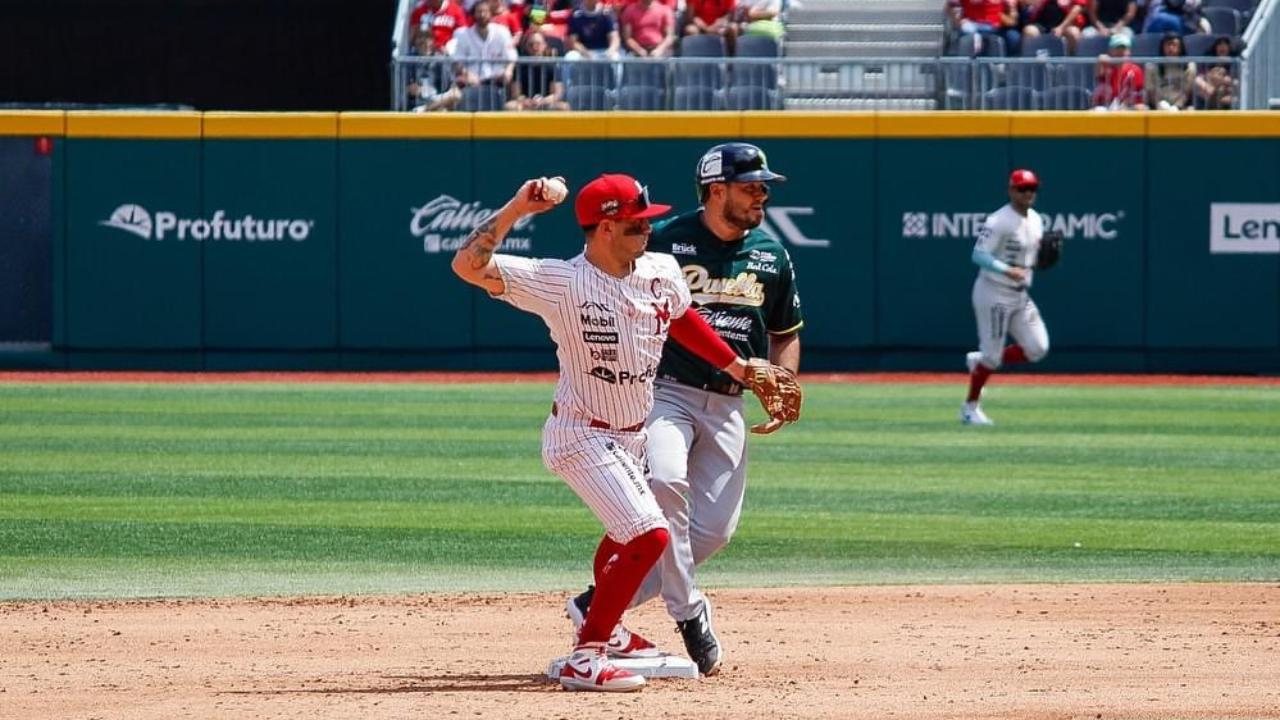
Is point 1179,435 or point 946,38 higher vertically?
point 946,38

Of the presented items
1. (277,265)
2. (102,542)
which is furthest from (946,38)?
(102,542)

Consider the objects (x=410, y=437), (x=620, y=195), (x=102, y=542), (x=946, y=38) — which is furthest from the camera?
(x=946, y=38)

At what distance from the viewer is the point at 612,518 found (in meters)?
6.72

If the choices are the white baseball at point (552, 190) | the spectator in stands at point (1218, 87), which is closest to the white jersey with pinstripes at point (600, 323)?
the white baseball at point (552, 190)

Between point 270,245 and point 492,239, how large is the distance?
15.6 meters

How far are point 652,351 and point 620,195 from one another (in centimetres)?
56

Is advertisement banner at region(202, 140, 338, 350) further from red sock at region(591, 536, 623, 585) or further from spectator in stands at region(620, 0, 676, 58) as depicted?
red sock at region(591, 536, 623, 585)

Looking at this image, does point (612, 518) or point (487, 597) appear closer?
point (612, 518)

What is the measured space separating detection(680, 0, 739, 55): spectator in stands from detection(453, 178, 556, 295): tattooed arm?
1657 centimetres

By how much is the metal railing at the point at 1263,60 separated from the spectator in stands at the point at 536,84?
24.0 feet

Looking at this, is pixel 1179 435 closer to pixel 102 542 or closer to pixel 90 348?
pixel 102 542

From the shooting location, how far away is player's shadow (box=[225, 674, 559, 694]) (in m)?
6.85

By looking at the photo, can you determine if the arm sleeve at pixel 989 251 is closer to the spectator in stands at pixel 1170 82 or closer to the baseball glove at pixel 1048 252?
the baseball glove at pixel 1048 252

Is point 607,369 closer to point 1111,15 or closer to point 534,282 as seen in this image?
point 534,282
